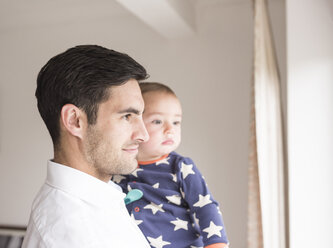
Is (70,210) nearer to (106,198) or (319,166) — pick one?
(106,198)

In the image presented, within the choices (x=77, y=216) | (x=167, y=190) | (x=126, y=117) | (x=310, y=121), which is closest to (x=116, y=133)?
(x=126, y=117)

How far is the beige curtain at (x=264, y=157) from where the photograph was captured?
2.30m

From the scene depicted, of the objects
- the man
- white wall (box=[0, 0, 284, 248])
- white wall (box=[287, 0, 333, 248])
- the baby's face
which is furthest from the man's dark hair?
white wall (box=[0, 0, 284, 248])

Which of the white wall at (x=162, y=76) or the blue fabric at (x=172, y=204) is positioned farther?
the white wall at (x=162, y=76)

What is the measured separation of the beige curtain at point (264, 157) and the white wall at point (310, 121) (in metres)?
0.17

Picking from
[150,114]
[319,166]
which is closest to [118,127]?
[150,114]

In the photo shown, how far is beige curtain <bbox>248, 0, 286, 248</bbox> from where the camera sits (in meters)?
2.30

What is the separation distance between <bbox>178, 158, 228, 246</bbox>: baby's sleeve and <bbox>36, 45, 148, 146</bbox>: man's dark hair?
2.29 feet

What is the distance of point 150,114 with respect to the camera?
1633 millimetres

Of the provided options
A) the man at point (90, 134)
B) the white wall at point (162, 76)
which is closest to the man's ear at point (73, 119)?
the man at point (90, 134)

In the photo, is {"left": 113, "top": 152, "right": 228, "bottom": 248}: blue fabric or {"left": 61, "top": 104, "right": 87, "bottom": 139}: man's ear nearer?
{"left": 61, "top": 104, "right": 87, "bottom": 139}: man's ear

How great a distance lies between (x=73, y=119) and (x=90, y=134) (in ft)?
0.17

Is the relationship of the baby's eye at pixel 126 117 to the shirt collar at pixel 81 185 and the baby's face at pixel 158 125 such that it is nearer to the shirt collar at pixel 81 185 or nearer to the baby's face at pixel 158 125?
the shirt collar at pixel 81 185

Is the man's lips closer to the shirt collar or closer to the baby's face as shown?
the baby's face
